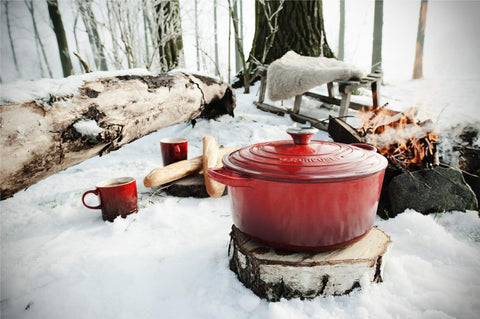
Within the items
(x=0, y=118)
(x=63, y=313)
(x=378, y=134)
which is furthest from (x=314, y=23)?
(x=63, y=313)

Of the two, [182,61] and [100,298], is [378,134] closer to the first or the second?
[100,298]

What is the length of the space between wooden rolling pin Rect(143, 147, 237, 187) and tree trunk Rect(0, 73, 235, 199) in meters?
0.37

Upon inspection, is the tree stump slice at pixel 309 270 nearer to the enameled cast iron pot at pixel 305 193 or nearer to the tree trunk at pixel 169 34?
the enameled cast iron pot at pixel 305 193

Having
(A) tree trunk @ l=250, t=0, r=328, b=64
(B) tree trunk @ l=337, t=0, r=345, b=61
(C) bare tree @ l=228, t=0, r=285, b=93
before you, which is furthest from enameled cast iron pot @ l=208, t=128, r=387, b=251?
(B) tree trunk @ l=337, t=0, r=345, b=61

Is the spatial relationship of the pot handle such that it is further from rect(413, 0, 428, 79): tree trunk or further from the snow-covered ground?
rect(413, 0, 428, 79): tree trunk

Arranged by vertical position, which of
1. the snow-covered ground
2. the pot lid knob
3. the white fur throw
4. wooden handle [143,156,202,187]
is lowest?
the snow-covered ground

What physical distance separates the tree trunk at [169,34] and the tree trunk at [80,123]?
3313 mm

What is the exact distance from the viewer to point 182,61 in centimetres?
623

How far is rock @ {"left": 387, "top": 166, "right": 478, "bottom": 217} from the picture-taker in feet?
6.30

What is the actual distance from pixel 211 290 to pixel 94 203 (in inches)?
59.6

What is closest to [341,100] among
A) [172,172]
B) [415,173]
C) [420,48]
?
[415,173]

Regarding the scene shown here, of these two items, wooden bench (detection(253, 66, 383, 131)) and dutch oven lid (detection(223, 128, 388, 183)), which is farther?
wooden bench (detection(253, 66, 383, 131))

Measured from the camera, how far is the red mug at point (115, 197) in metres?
1.88

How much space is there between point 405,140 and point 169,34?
5157 millimetres
